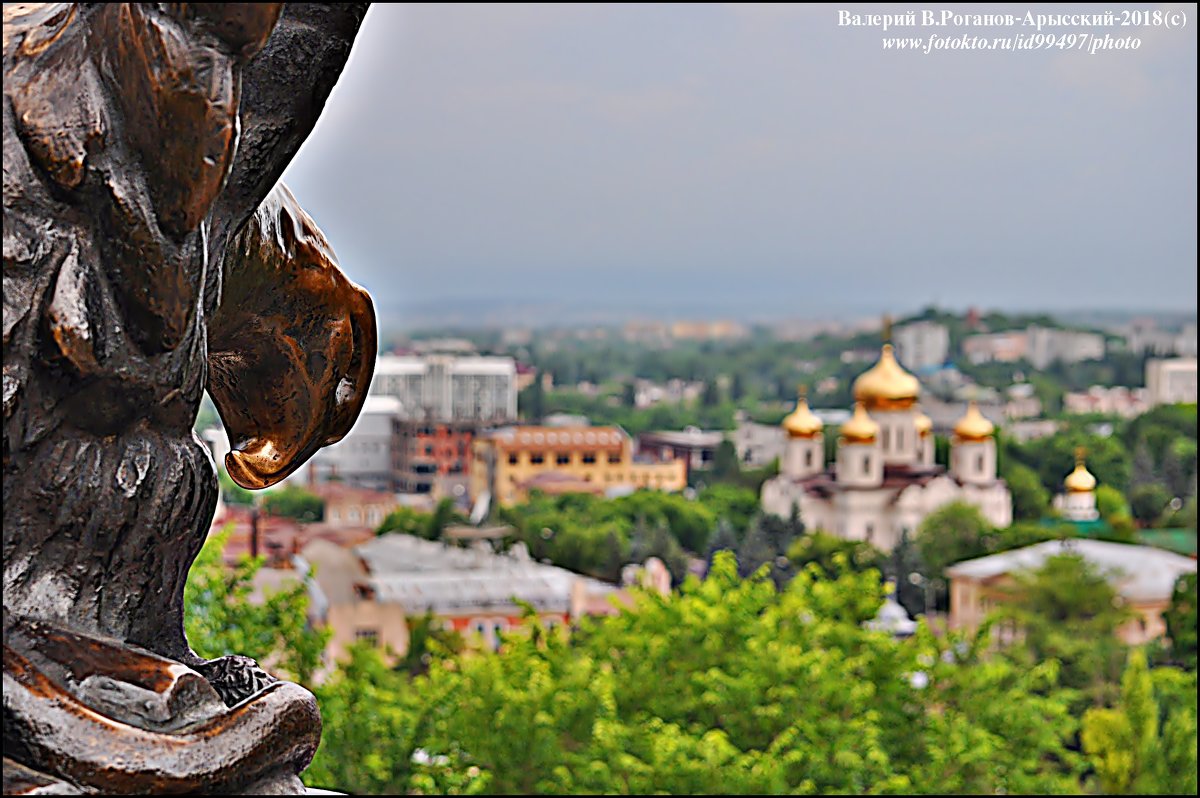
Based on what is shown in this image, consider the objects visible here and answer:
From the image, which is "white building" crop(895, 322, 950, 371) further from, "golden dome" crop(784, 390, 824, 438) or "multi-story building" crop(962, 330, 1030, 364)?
"golden dome" crop(784, 390, 824, 438)

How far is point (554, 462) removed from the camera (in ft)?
151

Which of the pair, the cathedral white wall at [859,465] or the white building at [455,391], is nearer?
the cathedral white wall at [859,465]

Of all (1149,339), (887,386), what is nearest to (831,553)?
(887,386)

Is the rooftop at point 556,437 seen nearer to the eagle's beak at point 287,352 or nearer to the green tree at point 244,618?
the green tree at point 244,618

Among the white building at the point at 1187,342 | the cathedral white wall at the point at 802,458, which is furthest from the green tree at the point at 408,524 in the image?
the white building at the point at 1187,342

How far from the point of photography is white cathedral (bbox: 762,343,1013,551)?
36656 mm

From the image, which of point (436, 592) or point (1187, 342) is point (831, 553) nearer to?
point (436, 592)

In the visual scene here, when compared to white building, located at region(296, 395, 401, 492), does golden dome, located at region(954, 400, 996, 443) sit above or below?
above

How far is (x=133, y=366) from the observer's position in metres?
1.25

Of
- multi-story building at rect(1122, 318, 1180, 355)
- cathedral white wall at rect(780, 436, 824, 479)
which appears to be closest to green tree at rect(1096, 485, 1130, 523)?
cathedral white wall at rect(780, 436, 824, 479)

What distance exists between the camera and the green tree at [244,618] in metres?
8.82

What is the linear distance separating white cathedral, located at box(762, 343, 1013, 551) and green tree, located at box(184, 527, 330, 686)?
26906 mm

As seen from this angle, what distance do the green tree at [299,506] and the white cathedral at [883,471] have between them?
39.4 ft

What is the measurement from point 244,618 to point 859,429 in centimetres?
2831
